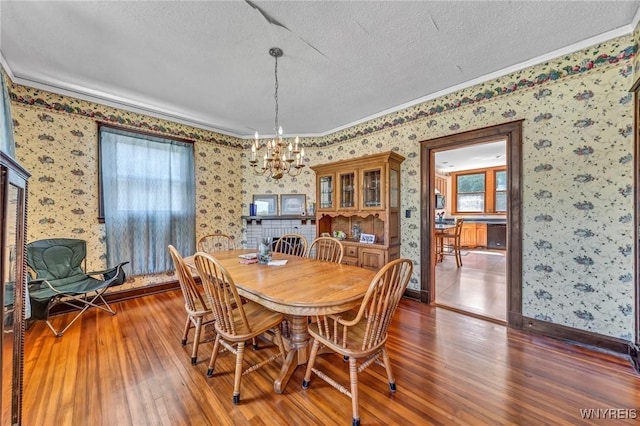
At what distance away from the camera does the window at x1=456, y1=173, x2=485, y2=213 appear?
791 centimetres

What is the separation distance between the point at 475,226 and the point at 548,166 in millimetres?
6099

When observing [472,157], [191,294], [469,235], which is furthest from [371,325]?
[469,235]

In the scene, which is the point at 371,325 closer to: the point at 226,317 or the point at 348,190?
the point at 226,317

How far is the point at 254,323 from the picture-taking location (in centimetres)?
179

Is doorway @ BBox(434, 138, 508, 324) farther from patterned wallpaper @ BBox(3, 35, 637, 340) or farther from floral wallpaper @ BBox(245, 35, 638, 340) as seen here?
floral wallpaper @ BBox(245, 35, 638, 340)

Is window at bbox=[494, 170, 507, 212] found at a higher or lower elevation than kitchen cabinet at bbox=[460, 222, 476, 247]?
higher

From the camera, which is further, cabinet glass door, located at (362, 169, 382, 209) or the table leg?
cabinet glass door, located at (362, 169, 382, 209)

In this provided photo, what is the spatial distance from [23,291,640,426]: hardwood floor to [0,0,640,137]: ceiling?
2.73 metres

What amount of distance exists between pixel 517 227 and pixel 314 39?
273 cm

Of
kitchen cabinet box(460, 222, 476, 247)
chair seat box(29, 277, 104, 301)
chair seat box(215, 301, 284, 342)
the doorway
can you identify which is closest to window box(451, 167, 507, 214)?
the doorway

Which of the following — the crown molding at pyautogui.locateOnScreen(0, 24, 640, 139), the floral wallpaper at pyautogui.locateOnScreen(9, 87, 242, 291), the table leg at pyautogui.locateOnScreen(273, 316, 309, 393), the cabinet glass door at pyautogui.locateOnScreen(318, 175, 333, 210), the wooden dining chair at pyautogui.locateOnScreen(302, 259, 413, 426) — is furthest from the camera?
the cabinet glass door at pyautogui.locateOnScreen(318, 175, 333, 210)

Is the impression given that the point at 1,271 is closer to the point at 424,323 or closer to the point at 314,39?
the point at 314,39

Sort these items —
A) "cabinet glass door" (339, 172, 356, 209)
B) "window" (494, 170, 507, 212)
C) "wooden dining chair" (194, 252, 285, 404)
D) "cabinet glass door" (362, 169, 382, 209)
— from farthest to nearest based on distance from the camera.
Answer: "window" (494, 170, 507, 212), "cabinet glass door" (339, 172, 356, 209), "cabinet glass door" (362, 169, 382, 209), "wooden dining chair" (194, 252, 285, 404)

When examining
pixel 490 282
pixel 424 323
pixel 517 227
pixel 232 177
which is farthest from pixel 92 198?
pixel 490 282
